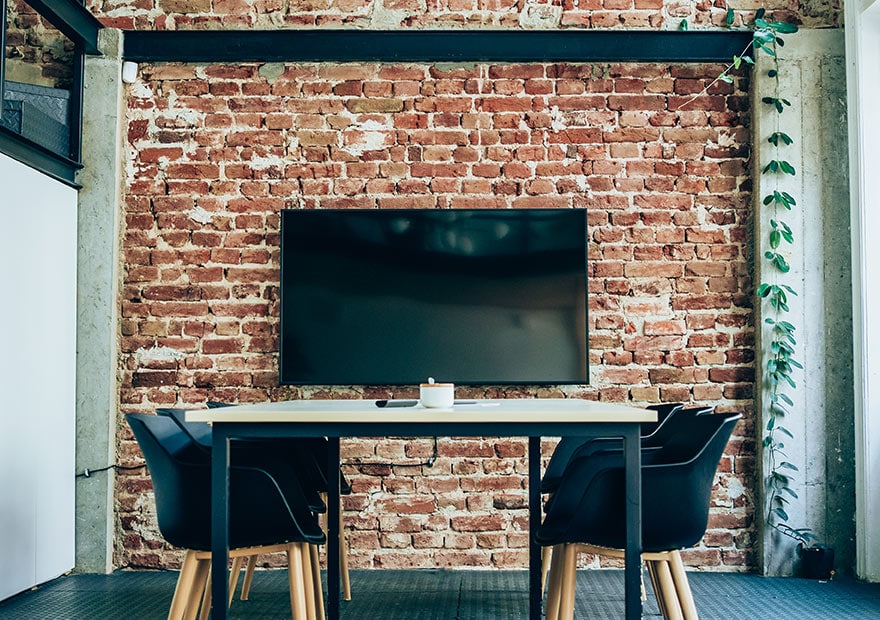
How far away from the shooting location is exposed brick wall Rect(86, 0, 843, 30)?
4.64 meters

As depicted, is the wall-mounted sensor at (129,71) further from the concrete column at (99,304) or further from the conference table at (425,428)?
the conference table at (425,428)

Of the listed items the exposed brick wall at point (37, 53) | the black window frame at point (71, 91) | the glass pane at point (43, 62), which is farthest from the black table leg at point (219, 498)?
the exposed brick wall at point (37, 53)

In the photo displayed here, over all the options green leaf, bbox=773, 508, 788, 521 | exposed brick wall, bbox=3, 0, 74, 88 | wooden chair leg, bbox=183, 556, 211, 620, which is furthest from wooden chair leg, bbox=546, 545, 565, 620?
exposed brick wall, bbox=3, 0, 74, 88

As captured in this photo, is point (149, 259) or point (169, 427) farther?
point (149, 259)

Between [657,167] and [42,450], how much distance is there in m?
3.39

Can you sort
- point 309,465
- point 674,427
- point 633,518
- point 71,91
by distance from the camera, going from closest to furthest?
1. point 633,518
2. point 674,427
3. point 309,465
4. point 71,91

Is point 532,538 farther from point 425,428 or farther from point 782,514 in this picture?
point 782,514

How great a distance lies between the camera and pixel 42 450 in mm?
4070

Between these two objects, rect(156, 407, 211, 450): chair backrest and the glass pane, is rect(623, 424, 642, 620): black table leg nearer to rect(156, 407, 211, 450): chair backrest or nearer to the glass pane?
rect(156, 407, 211, 450): chair backrest

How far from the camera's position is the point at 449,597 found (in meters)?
3.90

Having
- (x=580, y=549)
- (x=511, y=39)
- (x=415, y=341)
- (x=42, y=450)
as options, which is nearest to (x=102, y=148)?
(x=42, y=450)

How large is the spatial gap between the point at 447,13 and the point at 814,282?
94.1 inches

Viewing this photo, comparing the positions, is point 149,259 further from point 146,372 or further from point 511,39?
point 511,39

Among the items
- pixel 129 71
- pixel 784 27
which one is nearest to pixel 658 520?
pixel 784 27
